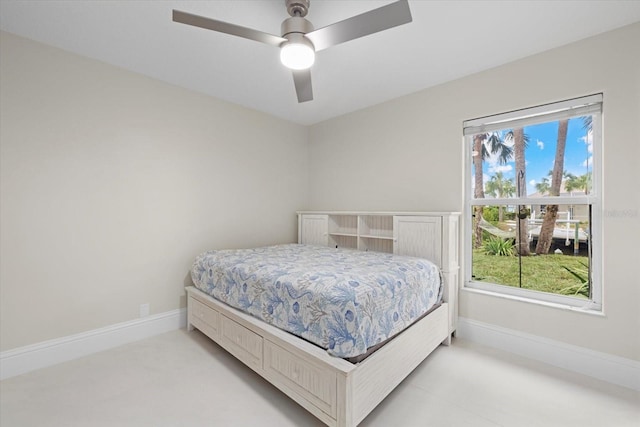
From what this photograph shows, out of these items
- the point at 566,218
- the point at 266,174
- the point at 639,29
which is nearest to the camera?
the point at 639,29

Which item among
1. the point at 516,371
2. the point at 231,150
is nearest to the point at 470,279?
the point at 516,371

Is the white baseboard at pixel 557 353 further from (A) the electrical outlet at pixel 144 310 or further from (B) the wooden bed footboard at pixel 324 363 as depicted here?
(A) the electrical outlet at pixel 144 310

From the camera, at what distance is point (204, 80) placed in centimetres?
272

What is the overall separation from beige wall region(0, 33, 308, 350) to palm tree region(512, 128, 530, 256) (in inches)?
113

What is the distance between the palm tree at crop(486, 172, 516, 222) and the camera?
2.57m

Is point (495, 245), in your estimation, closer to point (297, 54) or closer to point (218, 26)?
point (297, 54)

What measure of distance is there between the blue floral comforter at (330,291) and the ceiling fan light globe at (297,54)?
1.33m

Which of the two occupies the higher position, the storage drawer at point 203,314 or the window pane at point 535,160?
the window pane at point 535,160

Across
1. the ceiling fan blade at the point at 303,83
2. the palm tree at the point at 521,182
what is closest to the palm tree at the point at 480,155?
the palm tree at the point at 521,182

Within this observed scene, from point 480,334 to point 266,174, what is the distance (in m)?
2.92

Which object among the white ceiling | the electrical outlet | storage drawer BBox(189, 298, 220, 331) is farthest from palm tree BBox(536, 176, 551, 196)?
the electrical outlet

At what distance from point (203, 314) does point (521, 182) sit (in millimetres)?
3103

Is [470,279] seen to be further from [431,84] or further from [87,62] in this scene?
[87,62]

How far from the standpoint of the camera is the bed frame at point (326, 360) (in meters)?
1.42
